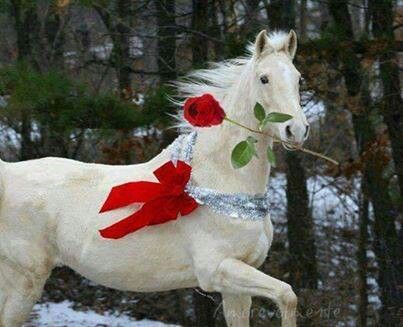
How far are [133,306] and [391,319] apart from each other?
97.7 inches

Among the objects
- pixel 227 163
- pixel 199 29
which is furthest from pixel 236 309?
pixel 199 29

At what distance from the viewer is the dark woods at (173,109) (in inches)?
209

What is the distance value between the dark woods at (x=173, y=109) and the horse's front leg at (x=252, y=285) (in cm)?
170

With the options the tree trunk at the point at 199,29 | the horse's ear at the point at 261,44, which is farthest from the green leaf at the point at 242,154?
the tree trunk at the point at 199,29

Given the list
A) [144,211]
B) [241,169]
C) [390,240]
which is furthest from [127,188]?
[390,240]

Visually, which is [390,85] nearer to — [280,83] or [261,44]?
[261,44]

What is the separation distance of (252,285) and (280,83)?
2.78ft

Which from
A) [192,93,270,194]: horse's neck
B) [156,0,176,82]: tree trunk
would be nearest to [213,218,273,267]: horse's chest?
[192,93,270,194]: horse's neck

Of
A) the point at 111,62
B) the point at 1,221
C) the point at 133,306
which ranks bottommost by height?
the point at 133,306

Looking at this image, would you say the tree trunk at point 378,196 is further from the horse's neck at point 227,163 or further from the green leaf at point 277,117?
the green leaf at point 277,117

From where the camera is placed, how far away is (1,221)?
165 inches

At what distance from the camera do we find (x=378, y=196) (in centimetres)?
713

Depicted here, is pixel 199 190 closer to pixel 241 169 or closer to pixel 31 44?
pixel 241 169

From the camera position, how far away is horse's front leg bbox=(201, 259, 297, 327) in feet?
11.6
